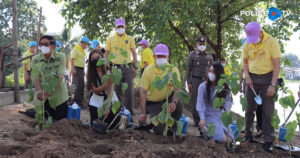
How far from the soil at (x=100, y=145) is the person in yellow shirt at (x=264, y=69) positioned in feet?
0.95

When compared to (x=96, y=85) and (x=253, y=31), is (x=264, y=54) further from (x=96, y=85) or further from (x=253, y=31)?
(x=96, y=85)

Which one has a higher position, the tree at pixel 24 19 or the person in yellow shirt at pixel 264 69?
the tree at pixel 24 19

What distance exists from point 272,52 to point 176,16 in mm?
4374

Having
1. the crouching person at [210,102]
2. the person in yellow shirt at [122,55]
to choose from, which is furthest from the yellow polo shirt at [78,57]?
the crouching person at [210,102]

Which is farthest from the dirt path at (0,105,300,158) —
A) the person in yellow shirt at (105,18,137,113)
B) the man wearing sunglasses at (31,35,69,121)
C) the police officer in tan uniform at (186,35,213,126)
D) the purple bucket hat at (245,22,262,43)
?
the police officer in tan uniform at (186,35,213,126)

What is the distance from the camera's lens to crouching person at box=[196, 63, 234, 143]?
3846mm

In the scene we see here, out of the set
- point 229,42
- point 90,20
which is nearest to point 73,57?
point 90,20

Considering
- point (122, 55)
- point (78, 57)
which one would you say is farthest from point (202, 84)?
point (78, 57)

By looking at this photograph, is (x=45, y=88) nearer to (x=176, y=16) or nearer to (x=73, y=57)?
(x=73, y=57)

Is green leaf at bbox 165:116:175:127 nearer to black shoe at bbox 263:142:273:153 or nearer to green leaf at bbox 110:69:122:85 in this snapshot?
green leaf at bbox 110:69:122:85

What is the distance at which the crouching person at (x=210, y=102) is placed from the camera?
3846 millimetres

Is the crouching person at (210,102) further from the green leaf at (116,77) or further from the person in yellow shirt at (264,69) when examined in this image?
the green leaf at (116,77)

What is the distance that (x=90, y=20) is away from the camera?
26.7ft

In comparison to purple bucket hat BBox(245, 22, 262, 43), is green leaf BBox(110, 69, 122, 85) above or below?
below
